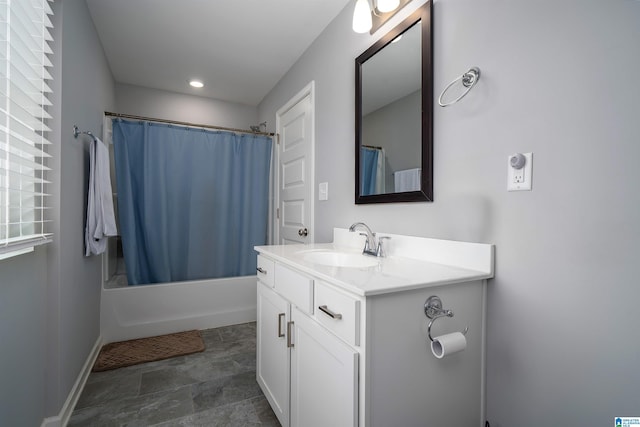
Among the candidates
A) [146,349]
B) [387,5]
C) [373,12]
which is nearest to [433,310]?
[387,5]

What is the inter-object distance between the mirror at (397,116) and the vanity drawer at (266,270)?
0.62 meters

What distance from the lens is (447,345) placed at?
809 millimetres

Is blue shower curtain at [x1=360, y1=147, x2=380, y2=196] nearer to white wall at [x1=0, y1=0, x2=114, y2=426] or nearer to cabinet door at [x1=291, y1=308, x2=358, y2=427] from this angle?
cabinet door at [x1=291, y1=308, x2=358, y2=427]

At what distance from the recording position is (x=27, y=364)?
1153 millimetres

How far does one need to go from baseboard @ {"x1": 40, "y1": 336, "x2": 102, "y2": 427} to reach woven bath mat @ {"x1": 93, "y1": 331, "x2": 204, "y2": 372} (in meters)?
0.06

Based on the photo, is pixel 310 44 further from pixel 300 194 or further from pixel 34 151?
pixel 34 151

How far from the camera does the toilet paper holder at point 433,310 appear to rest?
875 mm

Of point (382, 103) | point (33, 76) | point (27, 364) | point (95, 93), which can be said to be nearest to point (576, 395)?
point (382, 103)

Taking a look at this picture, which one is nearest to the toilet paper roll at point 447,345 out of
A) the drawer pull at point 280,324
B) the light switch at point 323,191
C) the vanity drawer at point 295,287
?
the vanity drawer at point 295,287

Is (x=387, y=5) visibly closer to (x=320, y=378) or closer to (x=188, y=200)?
Answer: (x=320, y=378)

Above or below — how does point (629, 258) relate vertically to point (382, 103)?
below

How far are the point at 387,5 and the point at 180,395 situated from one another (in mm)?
2348

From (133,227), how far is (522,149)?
2.71 m

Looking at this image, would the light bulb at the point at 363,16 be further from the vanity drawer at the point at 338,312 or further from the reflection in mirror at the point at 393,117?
the vanity drawer at the point at 338,312
